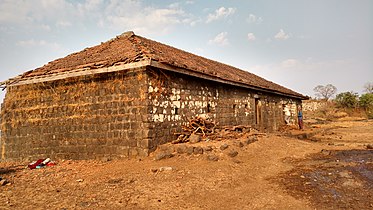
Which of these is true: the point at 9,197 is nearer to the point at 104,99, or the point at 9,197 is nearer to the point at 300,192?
the point at 104,99

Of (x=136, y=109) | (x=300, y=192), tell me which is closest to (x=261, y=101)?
(x=136, y=109)

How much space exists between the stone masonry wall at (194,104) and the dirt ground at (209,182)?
46.1 inches

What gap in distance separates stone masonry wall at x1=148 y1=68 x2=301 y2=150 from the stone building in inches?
1.3

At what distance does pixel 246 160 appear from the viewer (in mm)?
6570

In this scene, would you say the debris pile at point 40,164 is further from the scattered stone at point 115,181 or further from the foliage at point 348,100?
the foliage at point 348,100

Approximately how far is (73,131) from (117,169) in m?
2.99

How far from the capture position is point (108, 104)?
24.7 feet

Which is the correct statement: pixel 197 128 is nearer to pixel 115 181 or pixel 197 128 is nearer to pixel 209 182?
pixel 209 182

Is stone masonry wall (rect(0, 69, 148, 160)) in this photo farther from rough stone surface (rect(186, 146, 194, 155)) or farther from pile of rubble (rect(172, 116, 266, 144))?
pile of rubble (rect(172, 116, 266, 144))

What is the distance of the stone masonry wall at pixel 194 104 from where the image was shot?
720 cm

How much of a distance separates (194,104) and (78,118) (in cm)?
409

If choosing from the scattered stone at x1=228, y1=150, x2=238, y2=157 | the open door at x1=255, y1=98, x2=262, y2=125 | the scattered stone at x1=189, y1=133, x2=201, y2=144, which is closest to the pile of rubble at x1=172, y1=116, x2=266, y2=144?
the scattered stone at x1=189, y1=133, x2=201, y2=144

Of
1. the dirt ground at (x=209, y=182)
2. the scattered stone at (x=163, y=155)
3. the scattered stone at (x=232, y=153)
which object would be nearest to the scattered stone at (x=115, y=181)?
the dirt ground at (x=209, y=182)

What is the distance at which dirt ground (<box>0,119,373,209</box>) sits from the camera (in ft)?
12.8
